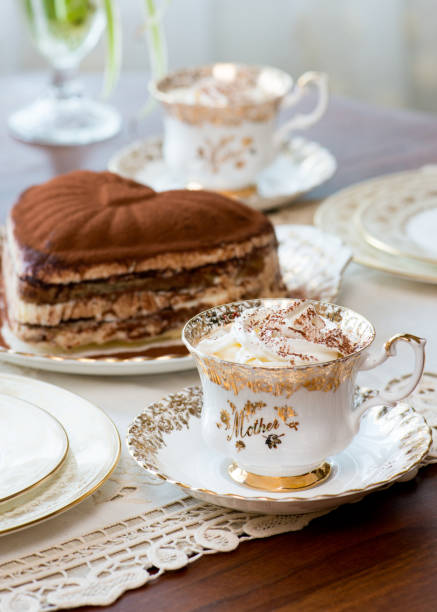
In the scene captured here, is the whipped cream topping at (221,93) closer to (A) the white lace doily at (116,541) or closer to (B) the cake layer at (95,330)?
(B) the cake layer at (95,330)

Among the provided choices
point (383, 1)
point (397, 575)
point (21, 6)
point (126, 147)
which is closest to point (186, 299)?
point (397, 575)

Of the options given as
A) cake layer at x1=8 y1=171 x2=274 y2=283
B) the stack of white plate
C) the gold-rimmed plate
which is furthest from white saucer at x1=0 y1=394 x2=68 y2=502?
the stack of white plate

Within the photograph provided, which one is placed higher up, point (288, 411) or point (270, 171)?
point (288, 411)

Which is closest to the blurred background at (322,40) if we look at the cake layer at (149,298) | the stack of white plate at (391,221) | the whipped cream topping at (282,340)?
the stack of white plate at (391,221)

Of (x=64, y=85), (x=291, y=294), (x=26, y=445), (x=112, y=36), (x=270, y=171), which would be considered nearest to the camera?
(x=26, y=445)

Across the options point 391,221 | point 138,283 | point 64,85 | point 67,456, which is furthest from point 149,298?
point 64,85

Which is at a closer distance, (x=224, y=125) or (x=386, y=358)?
(x=386, y=358)

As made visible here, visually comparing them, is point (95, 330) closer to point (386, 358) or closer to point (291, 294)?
point (291, 294)
